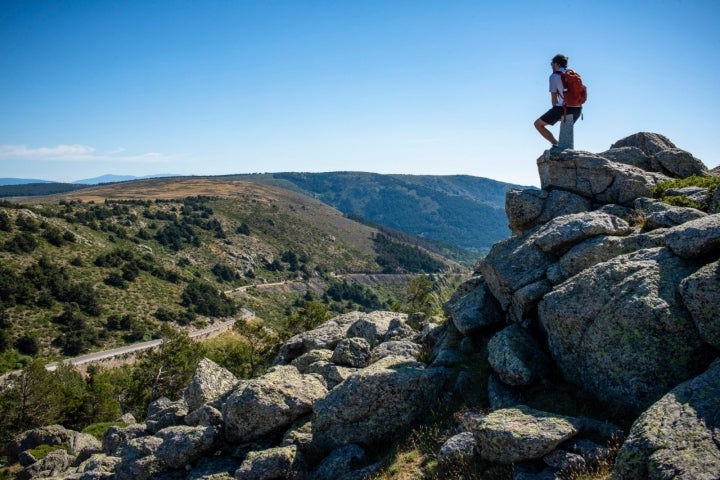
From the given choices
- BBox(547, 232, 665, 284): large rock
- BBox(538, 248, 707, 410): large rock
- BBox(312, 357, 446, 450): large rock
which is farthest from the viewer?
BBox(547, 232, 665, 284): large rock

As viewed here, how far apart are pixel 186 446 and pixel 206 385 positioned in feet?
17.7

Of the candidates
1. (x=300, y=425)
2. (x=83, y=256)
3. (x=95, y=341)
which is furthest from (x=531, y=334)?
(x=83, y=256)

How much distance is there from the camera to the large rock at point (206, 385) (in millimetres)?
19906

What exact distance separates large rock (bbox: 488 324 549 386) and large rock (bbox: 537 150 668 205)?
8426 mm

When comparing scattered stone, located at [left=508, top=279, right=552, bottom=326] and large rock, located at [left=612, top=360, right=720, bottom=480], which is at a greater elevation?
scattered stone, located at [left=508, top=279, right=552, bottom=326]

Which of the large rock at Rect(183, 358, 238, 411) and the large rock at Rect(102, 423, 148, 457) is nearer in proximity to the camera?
the large rock at Rect(183, 358, 238, 411)

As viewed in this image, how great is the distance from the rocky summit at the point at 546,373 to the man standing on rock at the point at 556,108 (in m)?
1.29

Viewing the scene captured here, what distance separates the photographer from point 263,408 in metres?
15.5

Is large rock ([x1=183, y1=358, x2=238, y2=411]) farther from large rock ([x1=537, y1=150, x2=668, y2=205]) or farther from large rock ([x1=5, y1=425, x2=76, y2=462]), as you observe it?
large rock ([x1=5, y1=425, x2=76, y2=462])

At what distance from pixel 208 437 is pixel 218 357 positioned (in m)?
50.2

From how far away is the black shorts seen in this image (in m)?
19.2

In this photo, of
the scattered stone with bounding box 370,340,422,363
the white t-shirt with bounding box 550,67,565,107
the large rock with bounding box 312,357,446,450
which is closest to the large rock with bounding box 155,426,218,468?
the large rock with bounding box 312,357,446,450

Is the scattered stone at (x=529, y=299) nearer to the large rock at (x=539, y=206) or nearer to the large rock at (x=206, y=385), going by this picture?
the large rock at (x=539, y=206)

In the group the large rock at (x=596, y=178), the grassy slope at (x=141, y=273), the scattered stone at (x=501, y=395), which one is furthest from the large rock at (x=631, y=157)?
the grassy slope at (x=141, y=273)
